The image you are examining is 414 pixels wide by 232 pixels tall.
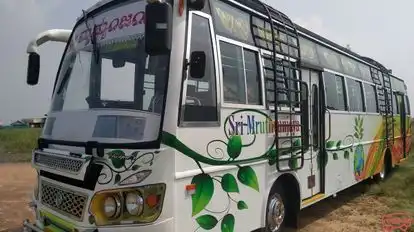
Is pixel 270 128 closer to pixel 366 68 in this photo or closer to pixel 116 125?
pixel 116 125

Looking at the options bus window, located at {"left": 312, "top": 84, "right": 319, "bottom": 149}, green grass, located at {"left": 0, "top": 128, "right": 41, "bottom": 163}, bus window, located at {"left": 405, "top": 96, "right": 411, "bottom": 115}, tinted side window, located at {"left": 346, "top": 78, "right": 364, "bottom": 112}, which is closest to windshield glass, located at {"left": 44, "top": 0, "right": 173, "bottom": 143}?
bus window, located at {"left": 312, "top": 84, "right": 319, "bottom": 149}

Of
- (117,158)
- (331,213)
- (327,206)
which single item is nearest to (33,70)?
(117,158)

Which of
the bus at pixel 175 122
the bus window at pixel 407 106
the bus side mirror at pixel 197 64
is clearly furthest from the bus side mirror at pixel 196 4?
the bus window at pixel 407 106

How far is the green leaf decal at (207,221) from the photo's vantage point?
3.84 metres

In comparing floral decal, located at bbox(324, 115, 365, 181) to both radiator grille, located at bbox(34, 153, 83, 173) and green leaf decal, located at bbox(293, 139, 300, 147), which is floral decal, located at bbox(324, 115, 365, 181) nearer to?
green leaf decal, located at bbox(293, 139, 300, 147)

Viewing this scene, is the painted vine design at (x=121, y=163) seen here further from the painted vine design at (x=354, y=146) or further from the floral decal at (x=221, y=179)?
the painted vine design at (x=354, y=146)

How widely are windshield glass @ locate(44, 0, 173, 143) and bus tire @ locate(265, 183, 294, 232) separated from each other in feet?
7.57

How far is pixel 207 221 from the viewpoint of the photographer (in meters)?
3.93

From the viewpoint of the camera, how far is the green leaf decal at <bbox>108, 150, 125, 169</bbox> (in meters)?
3.39

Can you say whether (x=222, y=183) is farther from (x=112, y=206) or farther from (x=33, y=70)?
(x=33, y=70)

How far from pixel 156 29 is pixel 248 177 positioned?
218 cm

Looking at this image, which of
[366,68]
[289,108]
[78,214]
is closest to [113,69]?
[78,214]

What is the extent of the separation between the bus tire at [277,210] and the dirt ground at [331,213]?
82cm

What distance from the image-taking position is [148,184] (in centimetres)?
Result: 338
